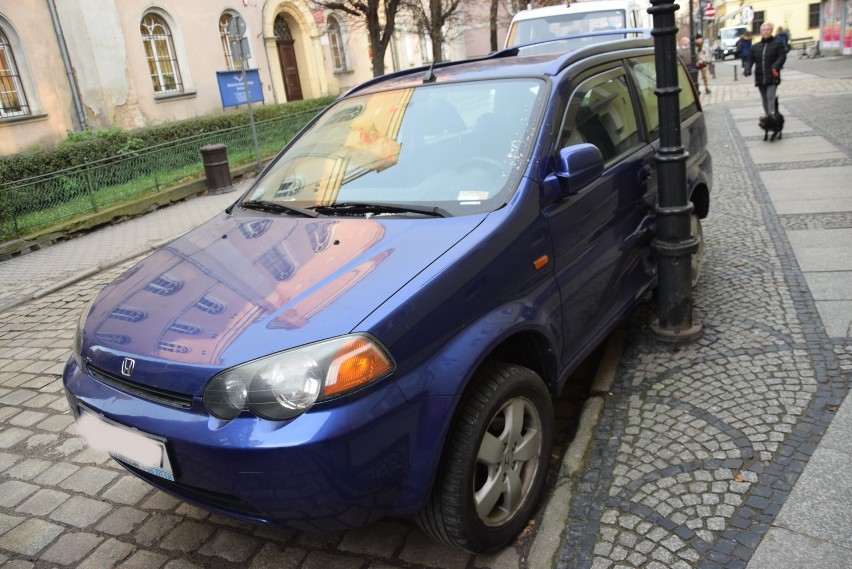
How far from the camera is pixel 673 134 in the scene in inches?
149

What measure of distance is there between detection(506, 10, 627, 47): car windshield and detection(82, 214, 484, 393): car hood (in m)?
8.16

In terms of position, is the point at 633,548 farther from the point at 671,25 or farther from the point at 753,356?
the point at 671,25

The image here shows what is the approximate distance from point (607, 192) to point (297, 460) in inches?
85.7

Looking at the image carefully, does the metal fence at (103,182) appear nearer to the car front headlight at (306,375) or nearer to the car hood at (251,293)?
the car hood at (251,293)

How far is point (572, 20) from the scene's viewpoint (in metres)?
10.2

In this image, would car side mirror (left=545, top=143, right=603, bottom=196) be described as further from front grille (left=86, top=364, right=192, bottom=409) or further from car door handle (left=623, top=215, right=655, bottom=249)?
front grille (left=86, top=364, right=192, bottom=409)

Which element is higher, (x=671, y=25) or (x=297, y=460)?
(x=671, y=25)

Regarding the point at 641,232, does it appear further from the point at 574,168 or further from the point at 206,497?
the point at 206,497

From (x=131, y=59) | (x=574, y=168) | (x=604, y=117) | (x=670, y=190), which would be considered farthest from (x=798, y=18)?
(x=574, y=168)

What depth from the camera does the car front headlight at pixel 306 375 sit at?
6.73 ft

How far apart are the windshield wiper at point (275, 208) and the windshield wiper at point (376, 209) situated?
46 mm

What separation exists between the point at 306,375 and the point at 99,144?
43.9 ft

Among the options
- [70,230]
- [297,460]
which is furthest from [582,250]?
[70,230]

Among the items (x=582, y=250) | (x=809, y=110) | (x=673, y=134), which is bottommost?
(x=809, y=110)
